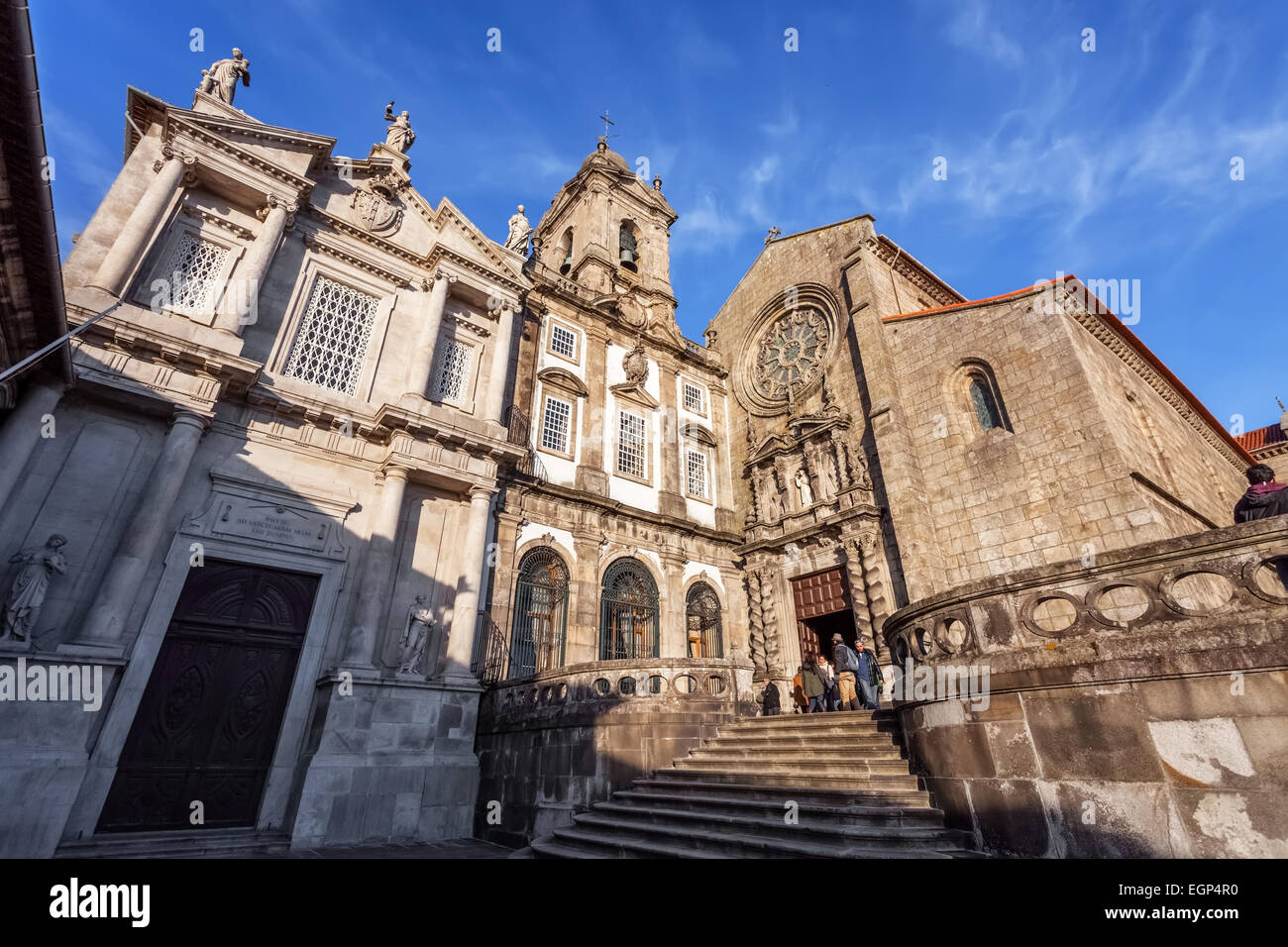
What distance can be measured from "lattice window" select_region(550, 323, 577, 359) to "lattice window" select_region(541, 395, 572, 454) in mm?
2052

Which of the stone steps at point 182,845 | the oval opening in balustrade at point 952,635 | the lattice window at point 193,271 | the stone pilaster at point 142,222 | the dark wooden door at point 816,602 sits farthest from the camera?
the dark wooden door at point 816,602

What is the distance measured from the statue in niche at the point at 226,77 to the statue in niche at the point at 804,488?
19010 millimetres

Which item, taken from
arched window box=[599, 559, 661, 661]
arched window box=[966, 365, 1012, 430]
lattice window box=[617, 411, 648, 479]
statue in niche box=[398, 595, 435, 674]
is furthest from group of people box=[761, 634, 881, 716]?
lattice window box=[617, 411, 648, 479]

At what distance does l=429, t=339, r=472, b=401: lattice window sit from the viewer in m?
15.3

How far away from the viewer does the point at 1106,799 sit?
4.25 meters

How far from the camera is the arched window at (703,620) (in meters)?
18.2

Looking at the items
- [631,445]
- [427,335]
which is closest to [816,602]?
[631,445]

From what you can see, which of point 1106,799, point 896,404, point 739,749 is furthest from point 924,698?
point 896,404

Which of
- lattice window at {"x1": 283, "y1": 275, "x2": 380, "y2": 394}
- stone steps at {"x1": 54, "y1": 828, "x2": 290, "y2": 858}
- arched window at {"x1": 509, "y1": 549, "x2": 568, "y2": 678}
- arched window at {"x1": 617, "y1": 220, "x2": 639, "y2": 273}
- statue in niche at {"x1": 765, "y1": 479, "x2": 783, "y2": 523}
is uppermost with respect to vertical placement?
arched window at {"x1": 617, "y1": 220, "x2": 639, "y2": 273}

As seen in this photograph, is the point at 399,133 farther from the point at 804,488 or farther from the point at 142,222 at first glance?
the point at 804,488

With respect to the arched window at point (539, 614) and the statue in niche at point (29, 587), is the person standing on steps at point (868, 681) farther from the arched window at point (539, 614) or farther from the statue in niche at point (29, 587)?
the statue in niche at point (29, 587)

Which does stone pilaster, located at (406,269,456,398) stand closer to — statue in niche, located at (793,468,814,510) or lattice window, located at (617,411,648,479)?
lattice window, located at (617,411,648,479)

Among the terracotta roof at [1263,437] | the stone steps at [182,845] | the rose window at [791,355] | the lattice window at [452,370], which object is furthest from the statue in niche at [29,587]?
the terracotta roof at [1263,437]

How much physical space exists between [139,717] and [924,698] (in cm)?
1241
